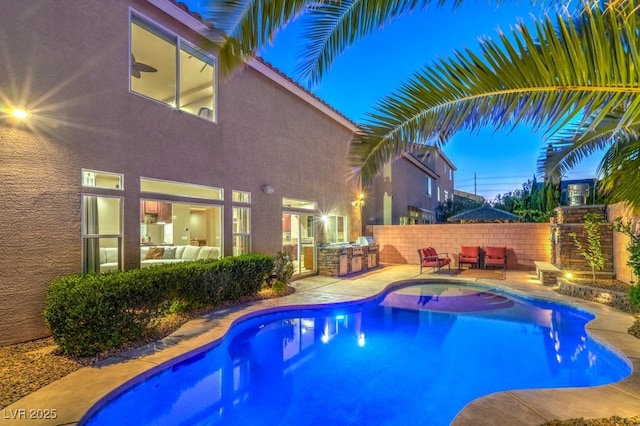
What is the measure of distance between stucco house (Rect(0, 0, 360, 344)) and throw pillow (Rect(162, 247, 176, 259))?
0.07 metres

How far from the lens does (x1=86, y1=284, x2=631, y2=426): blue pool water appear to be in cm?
438

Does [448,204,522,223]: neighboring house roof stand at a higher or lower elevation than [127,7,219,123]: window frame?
lower

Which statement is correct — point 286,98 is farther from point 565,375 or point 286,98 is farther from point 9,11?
point 565,375

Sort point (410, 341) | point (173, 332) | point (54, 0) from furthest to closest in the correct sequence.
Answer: point (410, 341) → point (173, 332) → point (54, 0)

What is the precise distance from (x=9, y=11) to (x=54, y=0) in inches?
29.3

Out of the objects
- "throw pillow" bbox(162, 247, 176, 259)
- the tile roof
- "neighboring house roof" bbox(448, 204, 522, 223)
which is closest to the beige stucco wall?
"neighboring house roof" bbox(448, 204, 522, 223)

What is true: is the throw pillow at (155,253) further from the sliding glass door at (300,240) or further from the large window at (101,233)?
the sliding glass door at (300,240)

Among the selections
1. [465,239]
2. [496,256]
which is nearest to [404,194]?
[465,239]

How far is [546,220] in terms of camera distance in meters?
15.7

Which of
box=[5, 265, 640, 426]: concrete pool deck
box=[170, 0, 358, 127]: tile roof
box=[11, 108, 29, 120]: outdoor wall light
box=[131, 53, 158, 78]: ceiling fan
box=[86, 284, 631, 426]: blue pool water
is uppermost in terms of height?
box=[170, 0, 358, 127]: tile roof

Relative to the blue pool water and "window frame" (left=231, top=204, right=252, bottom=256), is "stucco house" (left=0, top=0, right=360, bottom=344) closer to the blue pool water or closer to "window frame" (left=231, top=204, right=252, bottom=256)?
"window frame" (left=231, top=204, right=252, bottom=256)

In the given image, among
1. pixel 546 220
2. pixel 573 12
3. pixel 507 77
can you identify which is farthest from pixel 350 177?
pixel 546 220

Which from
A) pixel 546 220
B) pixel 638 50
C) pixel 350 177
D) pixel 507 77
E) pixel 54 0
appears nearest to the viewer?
pixel 638 50

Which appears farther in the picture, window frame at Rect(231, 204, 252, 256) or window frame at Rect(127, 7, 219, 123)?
window frame at Rect(231, 204, 252, 256)
